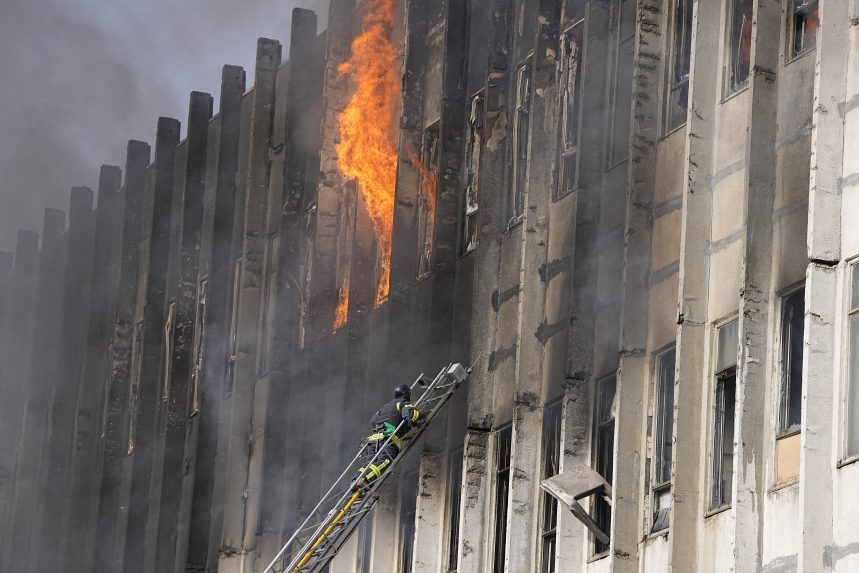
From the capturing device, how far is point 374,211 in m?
37.4

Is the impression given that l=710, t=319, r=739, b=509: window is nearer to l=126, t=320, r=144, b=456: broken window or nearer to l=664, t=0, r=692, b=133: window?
l=664, t=0, r=692, b=133: window

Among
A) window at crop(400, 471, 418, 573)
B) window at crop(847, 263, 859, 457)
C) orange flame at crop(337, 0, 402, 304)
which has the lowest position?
window at crop(847, 263, 859, 457)

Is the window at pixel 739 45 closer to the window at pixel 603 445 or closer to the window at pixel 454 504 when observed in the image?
the window at pixel 603 445

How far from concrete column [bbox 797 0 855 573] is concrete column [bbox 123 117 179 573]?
75.2ft

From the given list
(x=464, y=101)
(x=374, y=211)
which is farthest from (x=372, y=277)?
(x=464, y=101)

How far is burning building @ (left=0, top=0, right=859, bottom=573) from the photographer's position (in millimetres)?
23891

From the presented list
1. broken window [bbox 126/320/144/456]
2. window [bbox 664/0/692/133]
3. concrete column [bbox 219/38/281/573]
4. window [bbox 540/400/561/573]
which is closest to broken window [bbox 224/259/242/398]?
concrete column [bbox 219/38/281/573]

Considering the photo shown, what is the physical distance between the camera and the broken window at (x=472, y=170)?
109 feet

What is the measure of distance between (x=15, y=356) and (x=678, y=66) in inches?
1214

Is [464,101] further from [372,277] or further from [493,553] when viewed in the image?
[493,553]

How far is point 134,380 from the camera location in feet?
155

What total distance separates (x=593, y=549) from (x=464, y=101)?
920 centimetres

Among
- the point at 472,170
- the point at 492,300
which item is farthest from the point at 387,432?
the point at 472,170

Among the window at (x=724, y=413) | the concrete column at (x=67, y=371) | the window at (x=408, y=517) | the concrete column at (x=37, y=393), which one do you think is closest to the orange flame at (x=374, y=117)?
the window at (x=408, y=517)
